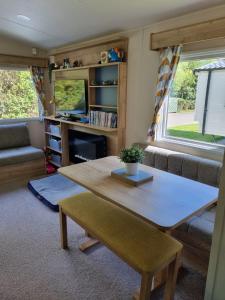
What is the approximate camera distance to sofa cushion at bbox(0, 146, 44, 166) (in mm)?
3600

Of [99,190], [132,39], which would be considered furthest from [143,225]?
[132,39]

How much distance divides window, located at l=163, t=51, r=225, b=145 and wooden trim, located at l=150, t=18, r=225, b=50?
0.27 m

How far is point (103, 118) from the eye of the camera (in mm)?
3295

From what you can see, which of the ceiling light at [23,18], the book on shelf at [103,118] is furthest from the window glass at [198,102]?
the ceiling light at [23,18]

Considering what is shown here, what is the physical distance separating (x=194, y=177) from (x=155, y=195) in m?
0.87

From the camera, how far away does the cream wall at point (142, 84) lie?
2.62m

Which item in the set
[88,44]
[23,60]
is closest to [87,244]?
[88,44]

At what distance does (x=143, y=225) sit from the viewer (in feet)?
5.36

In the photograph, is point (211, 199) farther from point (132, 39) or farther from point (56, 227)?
point (132, 39)

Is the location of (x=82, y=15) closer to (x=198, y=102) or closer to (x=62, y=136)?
(x=198, y=102)

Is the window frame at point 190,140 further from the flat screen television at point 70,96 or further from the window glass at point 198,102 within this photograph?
the flat screen television at point 70,96

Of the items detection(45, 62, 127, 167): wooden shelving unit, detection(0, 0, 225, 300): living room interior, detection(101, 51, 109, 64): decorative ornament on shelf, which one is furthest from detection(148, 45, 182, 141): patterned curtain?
detection(101, 51, 109, 64): decorative ornament on shelf

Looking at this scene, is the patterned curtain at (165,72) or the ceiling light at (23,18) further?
the ceiling light at (23,18)

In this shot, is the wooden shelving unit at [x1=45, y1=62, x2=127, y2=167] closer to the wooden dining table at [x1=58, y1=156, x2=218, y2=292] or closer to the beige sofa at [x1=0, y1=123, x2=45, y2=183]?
the beige sofa at [x1=0, y1=123, x2=45, y2=183]
